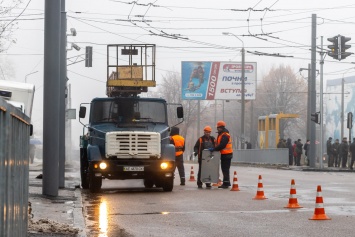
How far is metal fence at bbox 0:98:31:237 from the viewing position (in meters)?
6.17

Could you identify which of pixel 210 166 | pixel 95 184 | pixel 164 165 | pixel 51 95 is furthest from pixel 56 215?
pixel 210 166

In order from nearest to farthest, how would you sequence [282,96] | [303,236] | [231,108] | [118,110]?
[303,236] → [118,110] → [282,96] → [231,108]

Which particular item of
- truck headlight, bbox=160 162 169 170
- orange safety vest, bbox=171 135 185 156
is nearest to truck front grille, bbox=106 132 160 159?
truck headlight, bbox=160 162 169 170

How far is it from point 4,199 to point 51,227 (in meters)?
6.46

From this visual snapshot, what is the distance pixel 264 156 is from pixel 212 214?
42010mm

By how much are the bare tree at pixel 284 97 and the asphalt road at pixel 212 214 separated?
3349 inches

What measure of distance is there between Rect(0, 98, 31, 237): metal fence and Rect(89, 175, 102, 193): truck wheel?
13.6 meters

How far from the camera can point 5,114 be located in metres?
6.30

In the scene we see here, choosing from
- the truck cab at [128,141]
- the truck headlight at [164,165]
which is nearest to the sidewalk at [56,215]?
the truck cab at [128,141]

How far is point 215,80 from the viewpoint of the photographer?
70.4 meters

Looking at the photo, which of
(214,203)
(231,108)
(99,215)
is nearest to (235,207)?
(214,203)

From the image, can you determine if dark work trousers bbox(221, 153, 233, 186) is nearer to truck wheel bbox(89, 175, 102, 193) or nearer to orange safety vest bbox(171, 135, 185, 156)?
orange safety vest bbox(171, 135, 185, 156)

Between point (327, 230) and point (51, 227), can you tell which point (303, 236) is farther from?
point (51, 227)

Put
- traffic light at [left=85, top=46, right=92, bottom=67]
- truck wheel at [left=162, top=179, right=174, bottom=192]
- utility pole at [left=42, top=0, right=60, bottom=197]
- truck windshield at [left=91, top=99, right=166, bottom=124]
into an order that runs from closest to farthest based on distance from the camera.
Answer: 1. utility pole at [left=42, top=0, right=60, bottom=197]
2. truck wheel at [left=162, top=179, right=174, bottom=192]
3. truck windshield at [left=91, top=99, right=166, bottom=124]
4. traffic light at [left=85, top=46, right=92, bottom=67]
